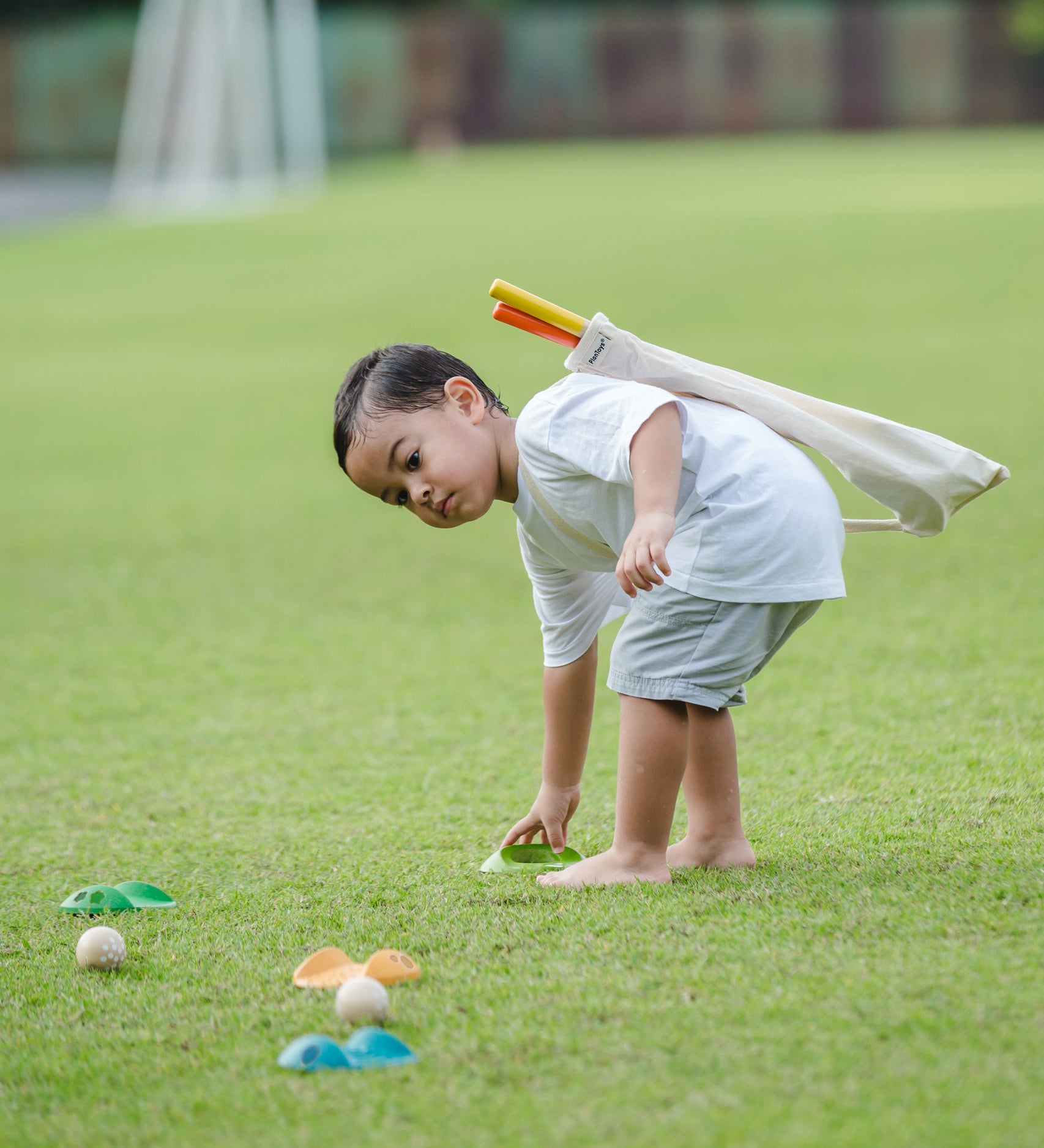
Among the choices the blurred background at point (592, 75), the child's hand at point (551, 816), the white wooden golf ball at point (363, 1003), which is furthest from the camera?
the blurred background at point (592, 75)

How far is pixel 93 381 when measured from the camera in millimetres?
8695

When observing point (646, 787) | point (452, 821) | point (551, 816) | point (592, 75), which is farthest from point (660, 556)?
point (592, 75)

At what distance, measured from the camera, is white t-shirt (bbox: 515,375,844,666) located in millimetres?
2088

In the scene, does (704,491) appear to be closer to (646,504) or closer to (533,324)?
(646,504)

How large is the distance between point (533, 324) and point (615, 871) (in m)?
0.80

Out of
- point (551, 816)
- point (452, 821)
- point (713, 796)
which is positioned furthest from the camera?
point (452, 821)

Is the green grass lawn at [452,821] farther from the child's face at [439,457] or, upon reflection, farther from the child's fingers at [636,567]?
the child's face at [439,457]

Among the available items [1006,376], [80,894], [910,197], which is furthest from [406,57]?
[80,894]

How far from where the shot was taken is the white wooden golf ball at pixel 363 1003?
5.69ft

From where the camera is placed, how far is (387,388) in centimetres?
217

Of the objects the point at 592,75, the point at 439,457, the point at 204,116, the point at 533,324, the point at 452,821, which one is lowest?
the point at 452,821

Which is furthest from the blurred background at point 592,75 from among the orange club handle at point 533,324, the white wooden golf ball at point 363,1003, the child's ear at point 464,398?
the white wooden golf ball at point 363,1003

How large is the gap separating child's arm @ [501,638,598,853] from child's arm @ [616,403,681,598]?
36 cm

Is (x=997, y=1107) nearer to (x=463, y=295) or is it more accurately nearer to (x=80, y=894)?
(x=80, y=894)
